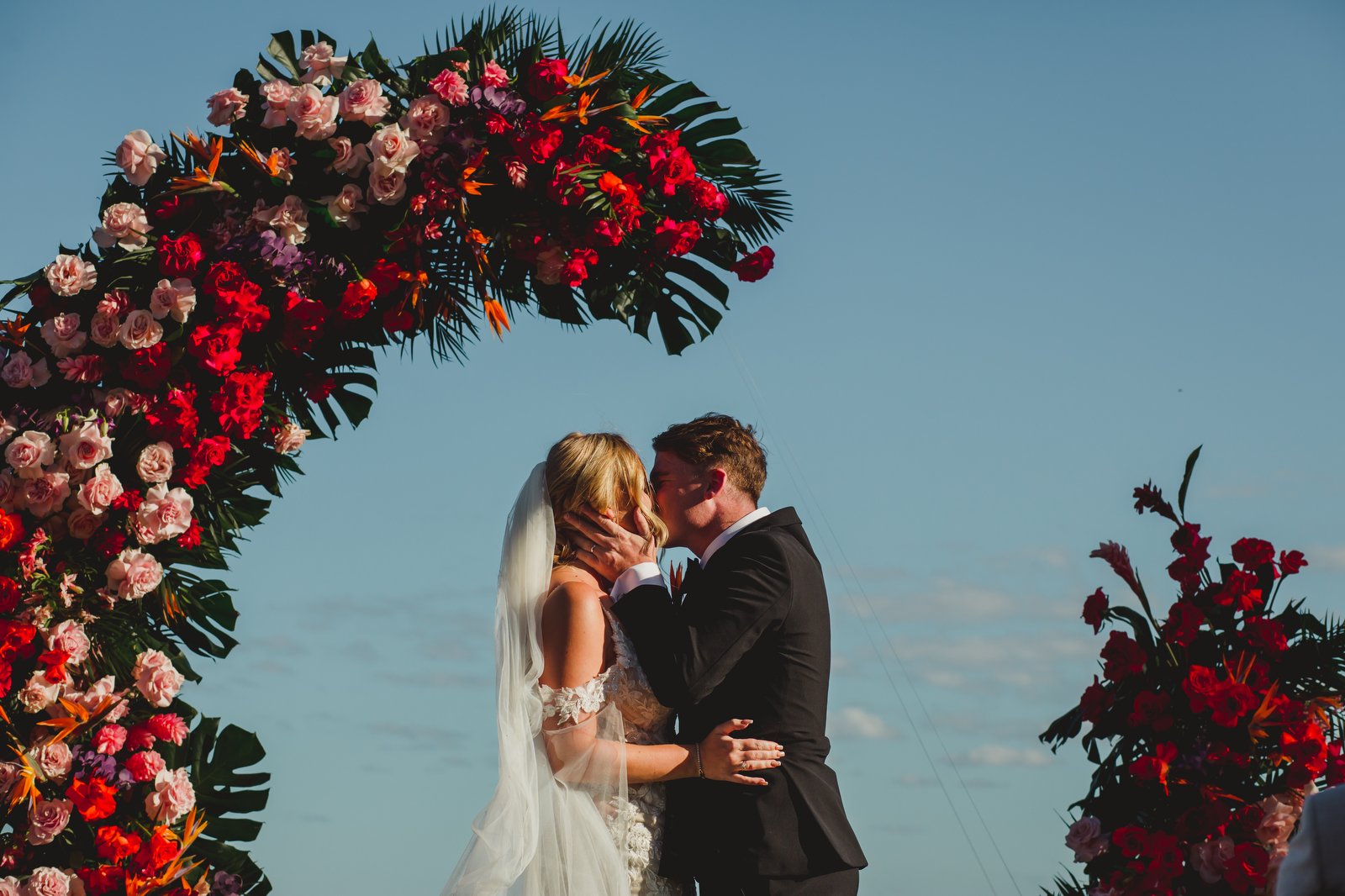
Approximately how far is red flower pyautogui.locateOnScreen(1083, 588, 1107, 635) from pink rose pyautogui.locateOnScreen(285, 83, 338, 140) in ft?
13.7

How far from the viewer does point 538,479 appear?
5855 mm

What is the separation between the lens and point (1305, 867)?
90.5 inches

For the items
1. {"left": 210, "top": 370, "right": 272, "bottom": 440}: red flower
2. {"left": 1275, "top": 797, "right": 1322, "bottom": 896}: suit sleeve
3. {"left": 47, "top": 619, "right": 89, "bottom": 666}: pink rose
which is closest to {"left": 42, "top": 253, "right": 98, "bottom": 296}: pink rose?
{"left": 210, "top": 370, "right": 272, "bottom": 440}: red flower

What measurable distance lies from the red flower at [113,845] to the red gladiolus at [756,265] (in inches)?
150

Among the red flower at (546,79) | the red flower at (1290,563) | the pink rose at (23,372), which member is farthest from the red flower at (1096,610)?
the pink rose at (23,372)

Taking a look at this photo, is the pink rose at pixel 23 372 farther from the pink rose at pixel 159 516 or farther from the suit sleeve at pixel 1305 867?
the suit sleeve at pixel 1305 867

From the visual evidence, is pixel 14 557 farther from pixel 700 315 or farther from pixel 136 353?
pixel 700 315

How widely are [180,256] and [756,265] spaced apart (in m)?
2.75

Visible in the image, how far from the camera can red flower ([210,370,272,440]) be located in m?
5.89

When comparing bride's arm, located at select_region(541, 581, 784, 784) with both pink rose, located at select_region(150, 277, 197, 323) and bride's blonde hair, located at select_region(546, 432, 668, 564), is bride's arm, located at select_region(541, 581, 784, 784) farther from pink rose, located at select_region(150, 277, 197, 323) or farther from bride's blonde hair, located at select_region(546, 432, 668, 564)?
pink rose, located at select_region(150, 277, 197, 323)

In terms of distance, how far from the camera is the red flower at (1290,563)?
579cm

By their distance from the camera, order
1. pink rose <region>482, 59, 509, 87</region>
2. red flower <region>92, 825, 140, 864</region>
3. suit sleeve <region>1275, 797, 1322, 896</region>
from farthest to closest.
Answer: pink rose <region>482, 59, 509, 87</region>, red flower <region>92, 825, 140, 864</region>, suit sleeve <region>1275, 797, 1322, 896</region>

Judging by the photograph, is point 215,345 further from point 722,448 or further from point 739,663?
point 739,663

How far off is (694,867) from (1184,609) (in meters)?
2.44
